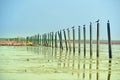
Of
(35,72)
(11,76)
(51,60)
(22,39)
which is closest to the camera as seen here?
(11,76)

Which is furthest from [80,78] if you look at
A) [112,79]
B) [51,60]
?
[51,60]

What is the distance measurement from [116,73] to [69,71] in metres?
2.21

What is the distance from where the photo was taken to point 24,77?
608 inches

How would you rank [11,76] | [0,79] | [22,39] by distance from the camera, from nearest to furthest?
[0,79] → [11,76] → [22,39]

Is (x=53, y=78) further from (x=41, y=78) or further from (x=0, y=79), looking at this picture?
(x=0, y=79)

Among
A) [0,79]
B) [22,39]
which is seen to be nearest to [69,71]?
[0,79]

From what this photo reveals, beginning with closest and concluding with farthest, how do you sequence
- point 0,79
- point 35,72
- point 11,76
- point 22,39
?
point 0,79
point 11,76
point 35,72
point 22,39

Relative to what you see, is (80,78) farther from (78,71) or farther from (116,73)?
(116,73)

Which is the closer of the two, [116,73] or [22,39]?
[116,73]

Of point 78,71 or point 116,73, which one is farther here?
point 116,73

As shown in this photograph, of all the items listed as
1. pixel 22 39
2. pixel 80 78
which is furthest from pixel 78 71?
pixel 22 39

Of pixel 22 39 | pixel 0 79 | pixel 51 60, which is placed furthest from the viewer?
pixel 22 39

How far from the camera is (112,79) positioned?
15.7m

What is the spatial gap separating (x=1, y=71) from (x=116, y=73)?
17.8 feet
